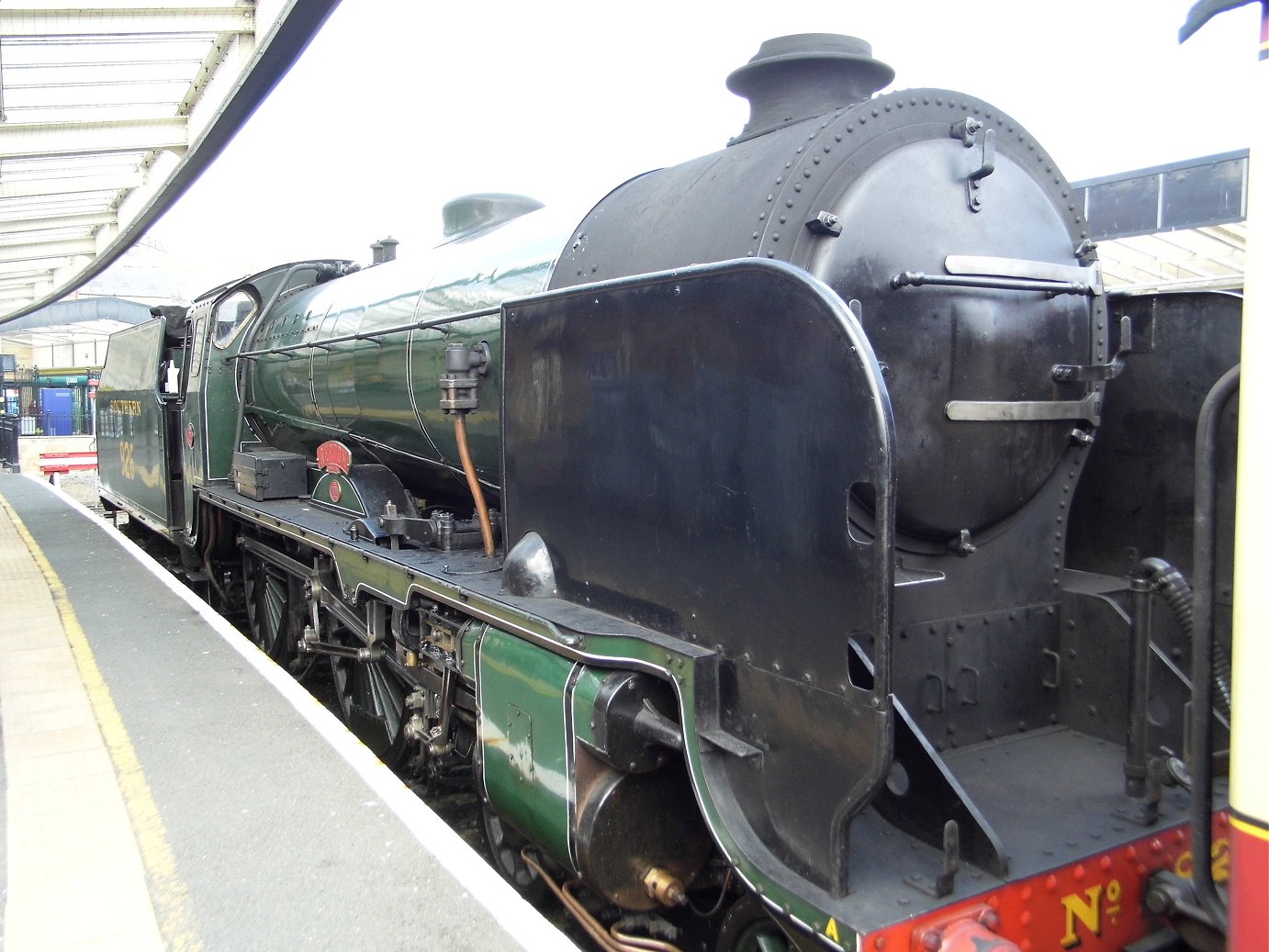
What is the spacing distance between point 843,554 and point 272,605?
211 inches

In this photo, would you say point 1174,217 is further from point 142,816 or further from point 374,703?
point 142,816

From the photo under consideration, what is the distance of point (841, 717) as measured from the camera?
1.96 m

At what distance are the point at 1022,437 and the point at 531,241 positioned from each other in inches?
78.0

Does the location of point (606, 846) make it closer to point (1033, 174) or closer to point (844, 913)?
point (844, 913)

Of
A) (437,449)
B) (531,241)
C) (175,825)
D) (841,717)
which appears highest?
(531,241)

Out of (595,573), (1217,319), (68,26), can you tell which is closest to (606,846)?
(595,573)

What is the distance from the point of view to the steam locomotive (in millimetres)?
2000

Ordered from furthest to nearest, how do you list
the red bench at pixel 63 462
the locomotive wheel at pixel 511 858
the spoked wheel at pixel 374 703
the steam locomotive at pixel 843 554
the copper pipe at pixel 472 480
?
1. the red bench at pixel 63 462
2. the spoked wheel at pixel 374 703
3. the copper pipe at pixel 472 480
4. the locomotive wheel at pixel 511 858
5. the steam locomotive at pixel 843 554

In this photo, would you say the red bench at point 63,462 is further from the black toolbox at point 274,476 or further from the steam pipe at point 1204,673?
the steam pipe at point 1204,673

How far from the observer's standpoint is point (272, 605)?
6.39m

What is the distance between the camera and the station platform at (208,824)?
234 cm

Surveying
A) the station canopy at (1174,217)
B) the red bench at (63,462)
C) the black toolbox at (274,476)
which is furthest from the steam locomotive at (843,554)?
the red bench at (63,462)

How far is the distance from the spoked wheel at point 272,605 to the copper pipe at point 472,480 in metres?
Answer: 2.48

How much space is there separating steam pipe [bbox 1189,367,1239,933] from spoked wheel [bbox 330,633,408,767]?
343cm
